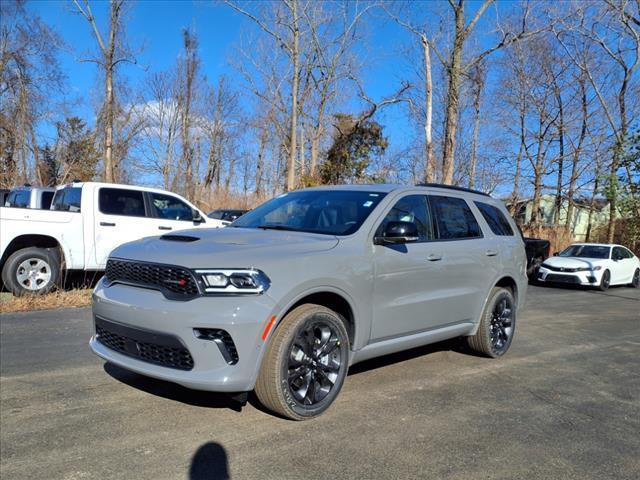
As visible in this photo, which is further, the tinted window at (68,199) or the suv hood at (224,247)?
the tinted window at (68,199)

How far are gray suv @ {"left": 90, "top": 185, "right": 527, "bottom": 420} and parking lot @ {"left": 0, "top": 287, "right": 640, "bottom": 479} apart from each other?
38 cm

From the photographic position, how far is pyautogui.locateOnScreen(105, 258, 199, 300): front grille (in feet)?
10.9

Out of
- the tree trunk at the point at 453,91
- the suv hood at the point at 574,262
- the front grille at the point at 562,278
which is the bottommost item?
the front grille at the point at 562,278

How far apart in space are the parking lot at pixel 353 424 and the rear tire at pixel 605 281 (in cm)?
985

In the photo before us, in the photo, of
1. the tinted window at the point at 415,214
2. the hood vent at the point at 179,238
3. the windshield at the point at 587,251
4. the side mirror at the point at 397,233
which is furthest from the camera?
the windshield at the point at 587,251

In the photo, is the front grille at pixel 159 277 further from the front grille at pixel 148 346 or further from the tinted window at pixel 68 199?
the tinted window at pixel 68 199

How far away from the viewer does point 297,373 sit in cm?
364

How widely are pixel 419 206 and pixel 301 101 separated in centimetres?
2353

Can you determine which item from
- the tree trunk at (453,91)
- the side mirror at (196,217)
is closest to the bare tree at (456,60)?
the tree trunk at (453,91)

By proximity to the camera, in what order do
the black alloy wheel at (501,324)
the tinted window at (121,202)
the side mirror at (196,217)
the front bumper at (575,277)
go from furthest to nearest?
the front bumper at (575,277) → the side mirror at (196,217) → the tinted window at (121,202) → the black alloy wheel at (501,324)

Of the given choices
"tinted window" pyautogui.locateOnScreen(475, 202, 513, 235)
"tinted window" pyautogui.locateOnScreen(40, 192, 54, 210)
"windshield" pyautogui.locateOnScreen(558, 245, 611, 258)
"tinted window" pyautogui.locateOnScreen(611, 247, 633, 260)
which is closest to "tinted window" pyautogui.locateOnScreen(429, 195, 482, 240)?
"tinted window" pyautogui.locateOnScreen(475, 202, 513, 235)

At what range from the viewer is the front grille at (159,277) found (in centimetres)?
333

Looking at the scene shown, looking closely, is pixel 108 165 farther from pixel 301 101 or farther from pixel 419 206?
pixel 419 206

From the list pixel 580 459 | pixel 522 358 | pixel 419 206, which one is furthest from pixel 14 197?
pixel 580 459
